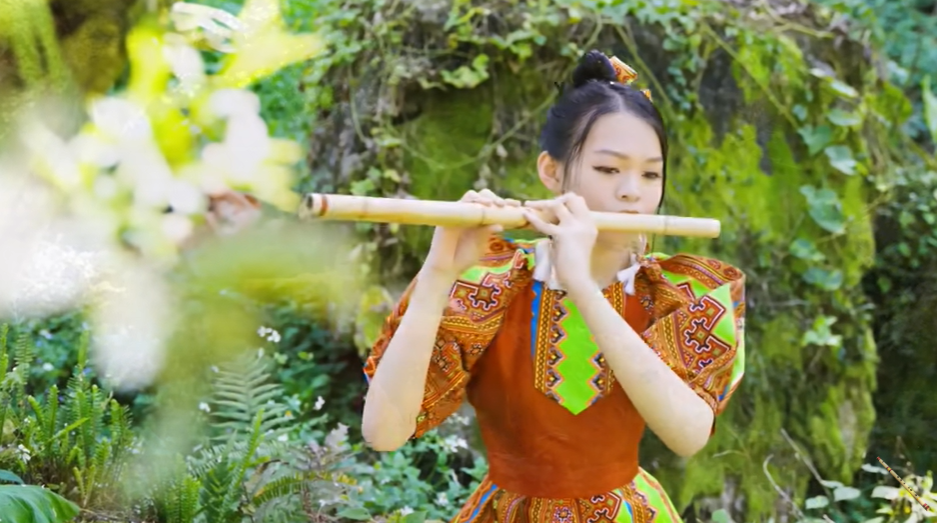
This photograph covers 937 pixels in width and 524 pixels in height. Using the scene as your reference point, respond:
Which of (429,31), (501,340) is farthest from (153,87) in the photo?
(501,340)

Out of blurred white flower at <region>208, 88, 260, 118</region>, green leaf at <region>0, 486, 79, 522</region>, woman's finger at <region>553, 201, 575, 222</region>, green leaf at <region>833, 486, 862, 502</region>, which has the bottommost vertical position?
green leaf at <region>833, 486, 862, 502</region>

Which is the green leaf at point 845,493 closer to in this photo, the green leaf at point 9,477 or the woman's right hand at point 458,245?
the woman's right hand at point 458,245

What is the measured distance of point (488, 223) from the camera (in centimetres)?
109

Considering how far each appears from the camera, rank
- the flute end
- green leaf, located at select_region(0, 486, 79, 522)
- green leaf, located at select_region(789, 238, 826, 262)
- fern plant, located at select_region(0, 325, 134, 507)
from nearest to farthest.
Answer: the flute end, green leaf, located at select_region(0, 486, 79, 522), fern plant, located at select_region(0, 325, 134, 507), green leaf, located at select_region(789, 238, 826, 262)

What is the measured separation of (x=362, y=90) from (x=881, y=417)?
1612 millimetres

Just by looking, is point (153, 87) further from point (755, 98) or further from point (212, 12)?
point (755, 98)

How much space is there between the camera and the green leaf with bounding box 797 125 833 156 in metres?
2.46

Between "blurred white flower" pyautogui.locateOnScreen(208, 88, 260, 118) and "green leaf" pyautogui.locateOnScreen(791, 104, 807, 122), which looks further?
"blurred white flower" pyautogui.locateOnScreen(208, 88, 260, 118)

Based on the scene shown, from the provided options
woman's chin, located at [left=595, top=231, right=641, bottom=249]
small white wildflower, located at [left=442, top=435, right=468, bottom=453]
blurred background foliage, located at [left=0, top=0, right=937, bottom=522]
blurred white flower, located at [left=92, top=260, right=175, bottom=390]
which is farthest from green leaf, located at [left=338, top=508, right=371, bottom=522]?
woman's chin, located at [left=595, top=231, right=641, bottom=249]

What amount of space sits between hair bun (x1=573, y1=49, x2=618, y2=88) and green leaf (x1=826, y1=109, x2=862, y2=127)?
4.61 ft

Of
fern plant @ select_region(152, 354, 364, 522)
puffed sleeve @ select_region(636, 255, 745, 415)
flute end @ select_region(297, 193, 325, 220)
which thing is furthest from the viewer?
fern plant @ select_region(152, 354, 364, 522)

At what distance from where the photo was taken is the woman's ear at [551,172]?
50.2 inches

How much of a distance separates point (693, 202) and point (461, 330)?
4.43 feet

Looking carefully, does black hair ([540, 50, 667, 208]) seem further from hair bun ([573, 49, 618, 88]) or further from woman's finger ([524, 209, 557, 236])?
woman's finger ([524, 209, 557, 236])
